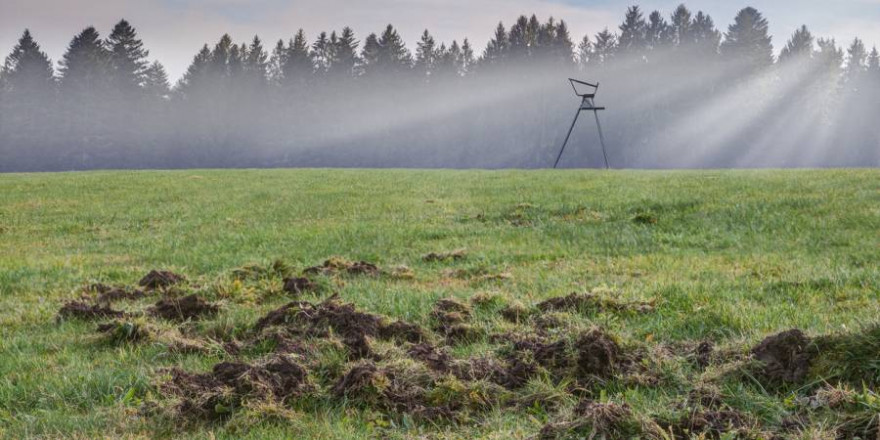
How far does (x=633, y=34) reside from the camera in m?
88.4

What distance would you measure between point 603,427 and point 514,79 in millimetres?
86858

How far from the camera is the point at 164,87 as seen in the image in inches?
3696

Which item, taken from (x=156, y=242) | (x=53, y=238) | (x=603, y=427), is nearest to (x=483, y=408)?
(x=603, y=427)

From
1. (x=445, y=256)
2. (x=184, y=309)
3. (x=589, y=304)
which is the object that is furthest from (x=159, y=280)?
(x=589, y=304)

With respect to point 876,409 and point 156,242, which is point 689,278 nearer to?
point 876,409

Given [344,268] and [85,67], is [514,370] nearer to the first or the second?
[344,268]

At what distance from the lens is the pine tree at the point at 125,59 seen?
8706cm

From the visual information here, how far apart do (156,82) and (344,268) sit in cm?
9342

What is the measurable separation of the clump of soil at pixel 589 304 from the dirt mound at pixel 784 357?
1.73 meters

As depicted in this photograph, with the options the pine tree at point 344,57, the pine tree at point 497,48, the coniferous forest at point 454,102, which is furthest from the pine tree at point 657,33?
the pine tree at point 344,57

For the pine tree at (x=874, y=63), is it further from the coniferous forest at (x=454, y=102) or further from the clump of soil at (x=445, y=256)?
the clump of soil at (x=445, y=256)

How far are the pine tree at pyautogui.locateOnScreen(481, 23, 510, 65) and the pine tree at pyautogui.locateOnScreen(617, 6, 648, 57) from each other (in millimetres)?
14530

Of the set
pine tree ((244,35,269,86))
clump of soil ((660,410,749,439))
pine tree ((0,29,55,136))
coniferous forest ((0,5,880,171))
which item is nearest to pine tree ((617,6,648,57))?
coniferous forest ((0,5,880,171))

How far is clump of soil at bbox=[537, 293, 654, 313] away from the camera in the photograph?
6168 millimetres
